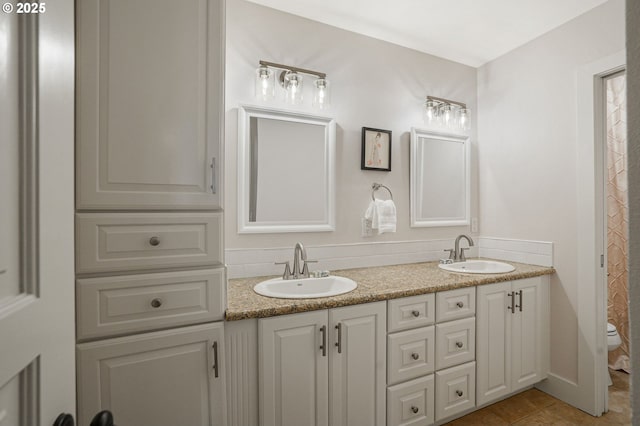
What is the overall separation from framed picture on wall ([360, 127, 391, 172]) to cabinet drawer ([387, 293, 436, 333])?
99 centimetres

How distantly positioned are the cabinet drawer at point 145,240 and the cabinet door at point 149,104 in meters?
0.05

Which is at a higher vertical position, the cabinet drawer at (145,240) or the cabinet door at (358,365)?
the cabinet drawer at (145,240)

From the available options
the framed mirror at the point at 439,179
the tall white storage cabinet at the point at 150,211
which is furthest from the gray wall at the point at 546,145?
the tall white storage cabinet at the point at 150,211

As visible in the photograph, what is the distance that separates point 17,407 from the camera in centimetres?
40

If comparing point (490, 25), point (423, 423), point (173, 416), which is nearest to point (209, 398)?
point (173, 416)

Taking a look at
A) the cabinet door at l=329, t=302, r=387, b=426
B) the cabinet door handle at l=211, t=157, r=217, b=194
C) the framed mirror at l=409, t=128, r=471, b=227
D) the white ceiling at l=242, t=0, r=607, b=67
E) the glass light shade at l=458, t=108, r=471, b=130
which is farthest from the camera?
the glass light shade at l=458, t=108, r=471, b=130

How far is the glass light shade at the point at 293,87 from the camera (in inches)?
76.4

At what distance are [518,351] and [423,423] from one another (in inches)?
34.1

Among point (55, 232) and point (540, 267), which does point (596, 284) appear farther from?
point (55, 232)

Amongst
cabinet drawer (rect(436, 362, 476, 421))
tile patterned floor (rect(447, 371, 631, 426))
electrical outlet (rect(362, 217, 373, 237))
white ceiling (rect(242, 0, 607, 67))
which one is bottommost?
tile patterned floor (rect(447, 371, 631, 426))

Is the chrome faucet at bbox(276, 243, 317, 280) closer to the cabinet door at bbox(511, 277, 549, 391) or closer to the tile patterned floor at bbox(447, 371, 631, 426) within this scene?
the tile patterned floor at bbox(447, 371, 631, 426)

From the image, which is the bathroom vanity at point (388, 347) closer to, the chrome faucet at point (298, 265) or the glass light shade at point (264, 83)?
the chrome faucet at point (298, 265)

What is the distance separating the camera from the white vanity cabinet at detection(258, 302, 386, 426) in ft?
4.41

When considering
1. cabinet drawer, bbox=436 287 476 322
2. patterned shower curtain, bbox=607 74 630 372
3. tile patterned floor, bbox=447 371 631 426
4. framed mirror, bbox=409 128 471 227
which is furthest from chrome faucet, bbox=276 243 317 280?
patterned shower curtain, bbox=607 74 630 372
